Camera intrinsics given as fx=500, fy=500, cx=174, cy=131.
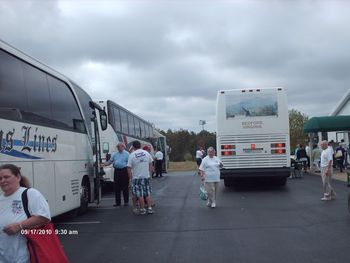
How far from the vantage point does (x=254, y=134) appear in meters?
18.0

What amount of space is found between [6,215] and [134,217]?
806cm

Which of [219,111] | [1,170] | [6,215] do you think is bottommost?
[6,215]

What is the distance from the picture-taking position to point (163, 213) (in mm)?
12859

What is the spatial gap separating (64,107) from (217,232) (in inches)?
179

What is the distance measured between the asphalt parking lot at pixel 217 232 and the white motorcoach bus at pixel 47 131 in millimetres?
908

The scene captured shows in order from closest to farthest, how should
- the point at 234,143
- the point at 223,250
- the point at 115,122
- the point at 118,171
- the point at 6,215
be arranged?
the point at 6,215
the point at 223,250
the point at 118,171
the point at 234,143
the point at 115,122

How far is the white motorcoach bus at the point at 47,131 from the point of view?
27.3ft

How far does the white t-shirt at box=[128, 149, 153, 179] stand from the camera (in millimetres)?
12702

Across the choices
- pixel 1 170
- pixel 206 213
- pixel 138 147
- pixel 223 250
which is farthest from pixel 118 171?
pixel 1 170

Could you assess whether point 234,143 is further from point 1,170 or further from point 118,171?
point 1,170

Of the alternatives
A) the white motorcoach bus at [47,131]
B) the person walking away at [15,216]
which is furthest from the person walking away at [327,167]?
the person walking away at [15,216]

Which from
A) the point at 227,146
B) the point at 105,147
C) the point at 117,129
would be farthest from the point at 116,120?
the point at 227,146

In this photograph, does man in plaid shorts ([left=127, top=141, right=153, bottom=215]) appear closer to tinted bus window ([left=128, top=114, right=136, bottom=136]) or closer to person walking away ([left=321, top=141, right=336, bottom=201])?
person walking away ([left=321, top=141, right=336, bottom=201])

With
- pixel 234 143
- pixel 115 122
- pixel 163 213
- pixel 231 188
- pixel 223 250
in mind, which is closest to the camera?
pixel 223 250
